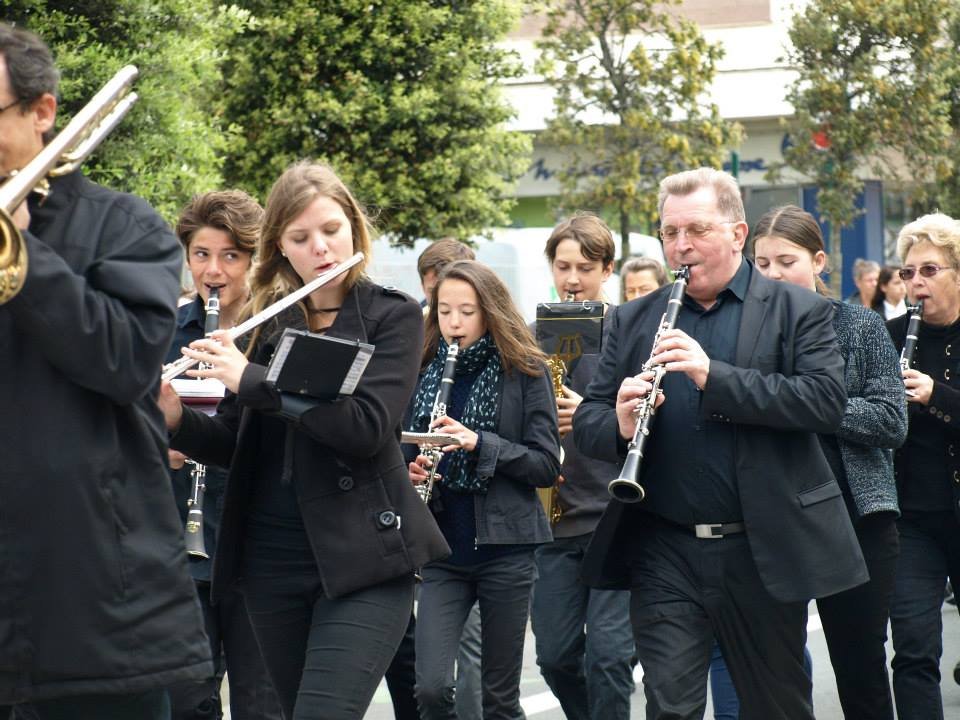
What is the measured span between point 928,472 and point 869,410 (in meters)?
0.94

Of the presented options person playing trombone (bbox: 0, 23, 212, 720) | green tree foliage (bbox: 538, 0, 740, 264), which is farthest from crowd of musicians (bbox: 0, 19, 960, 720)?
green tree foliage (bbox: 538, 0, 740, 264)

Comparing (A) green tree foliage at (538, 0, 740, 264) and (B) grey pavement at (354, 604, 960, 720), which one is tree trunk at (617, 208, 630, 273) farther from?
(B) grey pavement at (354, 604, 960, 720)

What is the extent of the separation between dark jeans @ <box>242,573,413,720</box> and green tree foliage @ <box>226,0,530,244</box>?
11.1 metres

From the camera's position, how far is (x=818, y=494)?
15.5 ft

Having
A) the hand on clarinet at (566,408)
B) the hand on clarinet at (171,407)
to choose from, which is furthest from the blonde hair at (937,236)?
the hand on clarinet at (171,407)

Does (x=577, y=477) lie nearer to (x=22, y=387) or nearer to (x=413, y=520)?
(x=413, y=520)

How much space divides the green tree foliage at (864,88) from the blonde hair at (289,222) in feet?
64.3

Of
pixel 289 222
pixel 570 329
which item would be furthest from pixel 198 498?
pixel 570 329

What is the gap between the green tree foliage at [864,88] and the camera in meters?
23.0

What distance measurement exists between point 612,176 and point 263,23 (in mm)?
8858

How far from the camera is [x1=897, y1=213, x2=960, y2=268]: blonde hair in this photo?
21.5 feet

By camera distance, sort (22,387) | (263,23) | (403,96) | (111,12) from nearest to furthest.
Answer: (22,387)
(111,12)
(263,23)
(403,96)

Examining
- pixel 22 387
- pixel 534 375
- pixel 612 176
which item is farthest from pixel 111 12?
pixel 612 176

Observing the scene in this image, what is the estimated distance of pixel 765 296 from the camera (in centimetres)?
487
